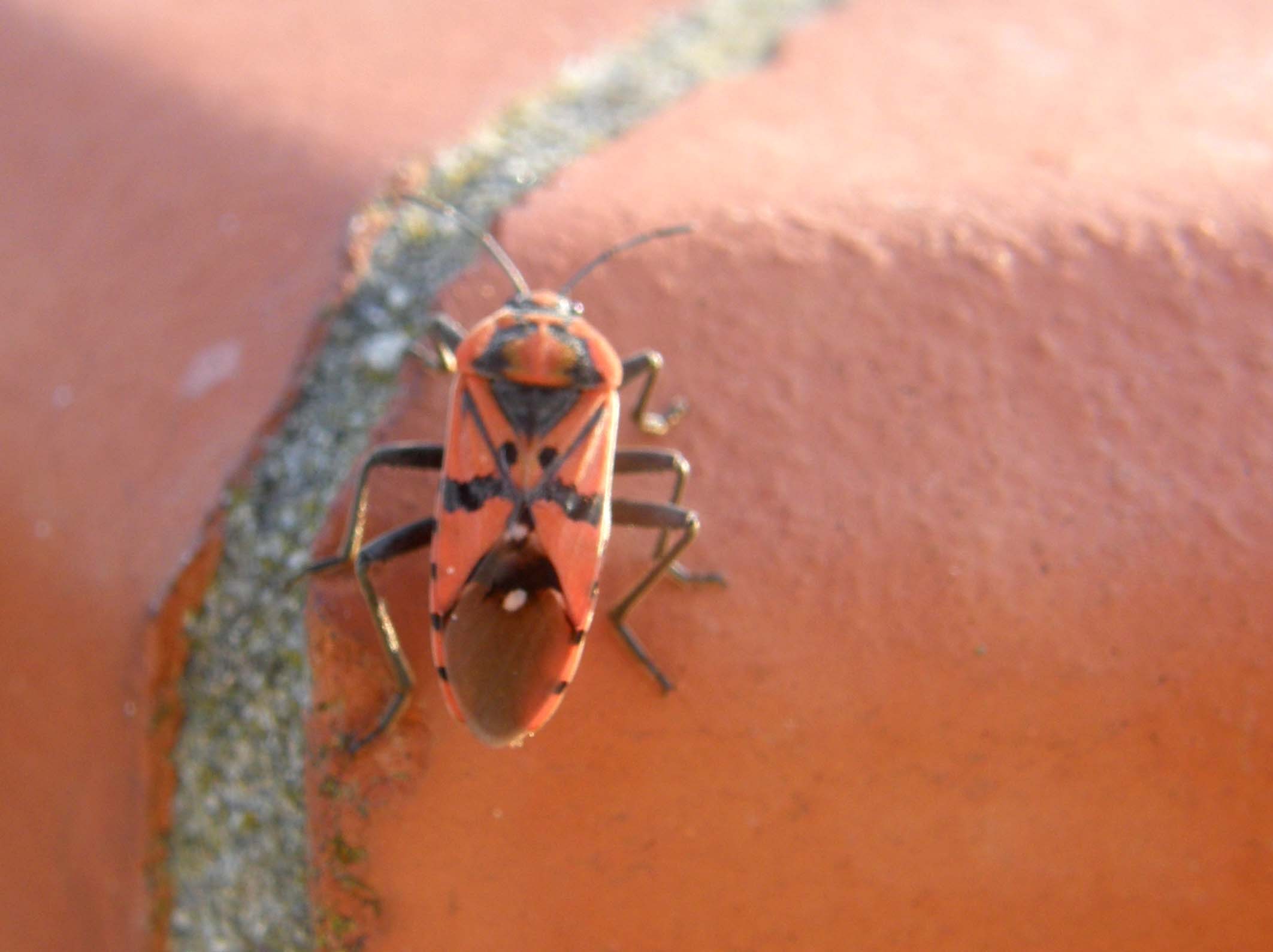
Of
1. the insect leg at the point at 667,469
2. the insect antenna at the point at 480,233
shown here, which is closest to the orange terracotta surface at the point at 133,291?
the insect antenna at the point at 480,233

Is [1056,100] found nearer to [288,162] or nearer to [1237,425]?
[1237,425]

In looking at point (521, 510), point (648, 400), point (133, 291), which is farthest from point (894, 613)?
point (133, 291)

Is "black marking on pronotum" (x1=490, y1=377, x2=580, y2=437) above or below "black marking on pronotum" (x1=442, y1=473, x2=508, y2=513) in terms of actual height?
above

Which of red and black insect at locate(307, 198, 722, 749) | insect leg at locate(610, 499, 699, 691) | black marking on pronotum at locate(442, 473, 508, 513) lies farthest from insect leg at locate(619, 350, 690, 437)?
black marking on pronotum at locate(442, 473, 508, 513)

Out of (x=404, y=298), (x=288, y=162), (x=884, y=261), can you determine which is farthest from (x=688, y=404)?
(x=288, y=162)

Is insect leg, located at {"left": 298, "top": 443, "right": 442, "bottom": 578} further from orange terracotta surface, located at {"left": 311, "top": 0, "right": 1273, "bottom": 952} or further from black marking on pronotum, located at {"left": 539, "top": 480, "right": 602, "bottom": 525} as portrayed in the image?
black marking on pronotum, located at {"left": 539, "top": 480, "right": 602, "bottom": 525}

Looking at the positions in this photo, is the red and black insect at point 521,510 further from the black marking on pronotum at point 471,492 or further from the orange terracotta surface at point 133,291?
the orange terracotta surface at point 133,291

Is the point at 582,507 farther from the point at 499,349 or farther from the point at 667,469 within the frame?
the point at 499,349
